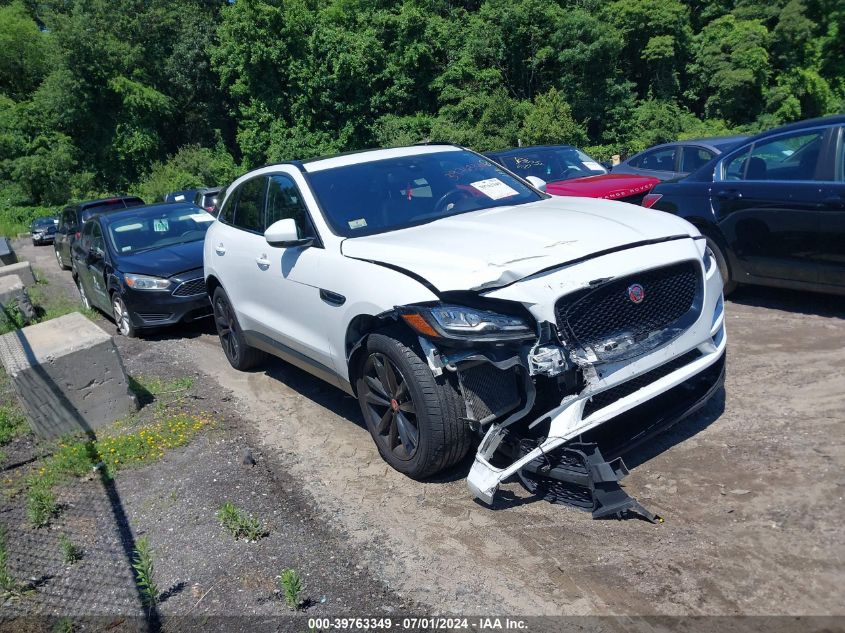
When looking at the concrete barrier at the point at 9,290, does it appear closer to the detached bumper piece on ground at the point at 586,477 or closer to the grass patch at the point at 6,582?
the grass patch at the point at 6,582

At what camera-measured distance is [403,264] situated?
421 cm

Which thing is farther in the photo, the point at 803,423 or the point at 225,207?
the point at 225,207

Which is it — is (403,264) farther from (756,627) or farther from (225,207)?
(225,207)

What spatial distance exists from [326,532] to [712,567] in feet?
6.56

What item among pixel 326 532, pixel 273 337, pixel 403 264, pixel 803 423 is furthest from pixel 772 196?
pixel 326 532

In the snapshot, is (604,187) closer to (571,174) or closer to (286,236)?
(571,174)

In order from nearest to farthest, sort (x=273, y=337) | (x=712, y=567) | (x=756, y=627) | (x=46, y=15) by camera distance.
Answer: (x=756, y=627), (x=712, y=567), (x=273, y=337), (x=46, y=15)

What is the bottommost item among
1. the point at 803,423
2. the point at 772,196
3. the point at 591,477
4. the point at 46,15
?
the point at 803,423

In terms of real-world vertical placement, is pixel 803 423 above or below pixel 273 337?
below

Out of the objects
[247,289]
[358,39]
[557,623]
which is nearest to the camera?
[557,623]

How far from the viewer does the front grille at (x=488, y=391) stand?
12.7 ft

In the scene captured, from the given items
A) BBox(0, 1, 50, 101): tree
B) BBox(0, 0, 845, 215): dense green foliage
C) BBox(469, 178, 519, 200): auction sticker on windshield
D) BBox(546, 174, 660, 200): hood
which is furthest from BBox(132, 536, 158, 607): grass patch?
BBox(0, 1, 50, 101): tree

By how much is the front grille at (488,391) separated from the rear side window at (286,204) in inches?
69.4

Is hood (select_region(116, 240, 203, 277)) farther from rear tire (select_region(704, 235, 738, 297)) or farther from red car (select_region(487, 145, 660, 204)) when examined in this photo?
rear tire (select_region(704, 235, 738, 297))
